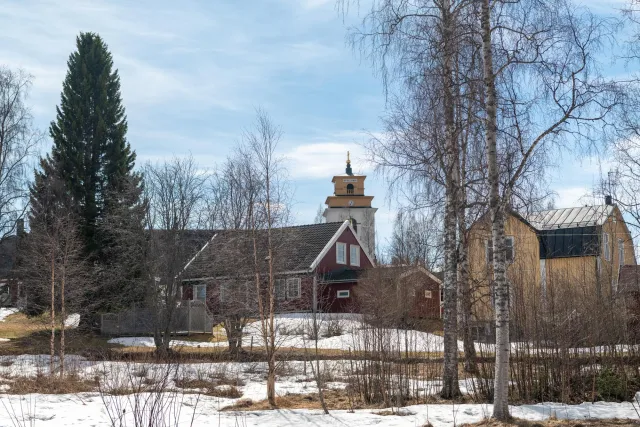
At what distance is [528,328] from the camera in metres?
13.6

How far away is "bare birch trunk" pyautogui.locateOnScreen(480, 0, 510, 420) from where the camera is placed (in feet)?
36.9

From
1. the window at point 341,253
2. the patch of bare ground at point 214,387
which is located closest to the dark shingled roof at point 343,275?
the window at point 341,253

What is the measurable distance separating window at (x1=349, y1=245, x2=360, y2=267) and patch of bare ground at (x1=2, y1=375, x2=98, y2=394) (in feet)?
86.9

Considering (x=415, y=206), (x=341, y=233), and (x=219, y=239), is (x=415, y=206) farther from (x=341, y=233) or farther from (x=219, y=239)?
(x=341, y=233)

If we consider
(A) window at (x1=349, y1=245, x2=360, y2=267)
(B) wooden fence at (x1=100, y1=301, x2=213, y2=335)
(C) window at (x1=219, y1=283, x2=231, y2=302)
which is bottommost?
(B) wooden fence at (x1=100, y1=301, x2=213, y2=335)

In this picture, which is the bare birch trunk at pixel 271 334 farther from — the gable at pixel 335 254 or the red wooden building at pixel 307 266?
the gable at pixel 335 254

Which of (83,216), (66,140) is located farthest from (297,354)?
(66,140)

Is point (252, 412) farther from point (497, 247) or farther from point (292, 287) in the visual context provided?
point (292, 287)

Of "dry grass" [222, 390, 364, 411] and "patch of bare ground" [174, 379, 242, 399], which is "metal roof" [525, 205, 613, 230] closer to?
"dry grass" [222, 390, 364, 411]

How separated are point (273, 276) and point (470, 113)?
6.21m

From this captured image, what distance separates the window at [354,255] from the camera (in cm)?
4272

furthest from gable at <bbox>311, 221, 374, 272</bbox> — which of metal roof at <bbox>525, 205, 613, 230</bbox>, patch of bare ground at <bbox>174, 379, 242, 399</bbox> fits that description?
patch of bare ground at <bbox>174, 379, 242, 399</bbox>

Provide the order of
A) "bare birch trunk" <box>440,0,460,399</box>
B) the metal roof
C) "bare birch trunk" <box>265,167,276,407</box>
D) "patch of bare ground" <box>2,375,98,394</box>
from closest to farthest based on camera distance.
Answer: "bare birch trunk" <box>440,0,460,399</box> < "bare birch trunk" <box>265,167,276,407</box> < "patch of bare ground" <box>2,375,98,394</box> < the metal roof

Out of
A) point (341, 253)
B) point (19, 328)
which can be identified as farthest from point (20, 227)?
point (341, 253)
